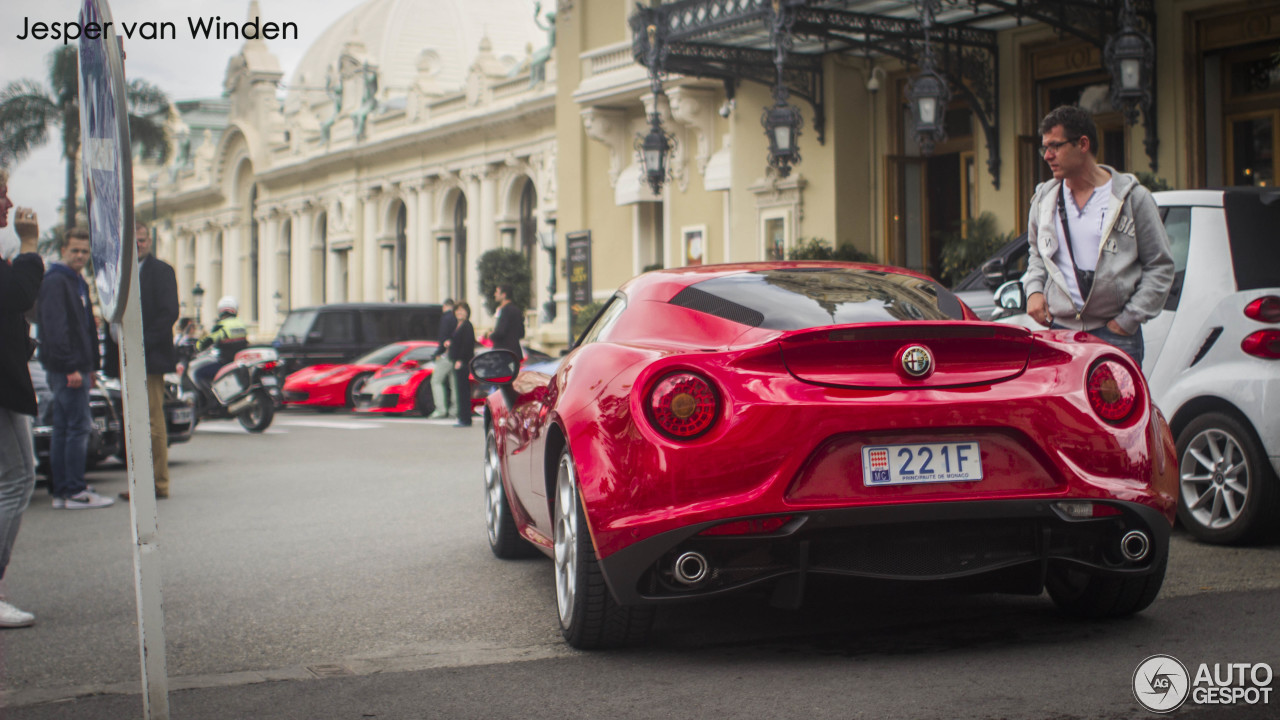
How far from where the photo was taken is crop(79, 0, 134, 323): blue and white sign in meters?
3.29

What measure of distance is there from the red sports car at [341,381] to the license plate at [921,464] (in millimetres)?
20206

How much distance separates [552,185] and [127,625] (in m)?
37.8

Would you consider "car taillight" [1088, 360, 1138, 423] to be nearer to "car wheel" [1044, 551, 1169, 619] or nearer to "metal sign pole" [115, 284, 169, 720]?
"car wheel" [1044, 551, 1169, 619]

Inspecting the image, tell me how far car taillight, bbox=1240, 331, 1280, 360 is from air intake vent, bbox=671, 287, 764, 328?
2.99 metres

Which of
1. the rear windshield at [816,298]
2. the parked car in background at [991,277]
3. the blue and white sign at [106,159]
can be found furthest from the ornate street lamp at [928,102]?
the blue and white sign at [106,159]

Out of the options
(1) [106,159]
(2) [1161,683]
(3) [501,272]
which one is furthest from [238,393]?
(3) [501,272]

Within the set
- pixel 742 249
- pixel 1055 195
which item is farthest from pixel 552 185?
pixel 1055 195

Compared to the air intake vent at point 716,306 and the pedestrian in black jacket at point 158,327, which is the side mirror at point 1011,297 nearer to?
the air intake vent at point 716,306

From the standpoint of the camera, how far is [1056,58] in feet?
62.7

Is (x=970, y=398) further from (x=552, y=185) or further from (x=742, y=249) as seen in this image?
(x=552, y=185)

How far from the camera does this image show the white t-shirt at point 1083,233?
241 inches

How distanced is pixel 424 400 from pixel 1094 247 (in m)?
17.2

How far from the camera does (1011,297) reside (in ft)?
23.3

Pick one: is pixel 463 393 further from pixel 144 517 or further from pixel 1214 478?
pixel 144 517
